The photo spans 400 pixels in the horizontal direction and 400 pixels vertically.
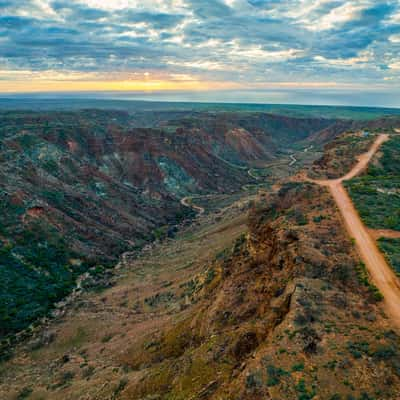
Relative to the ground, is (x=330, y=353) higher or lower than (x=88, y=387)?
higher

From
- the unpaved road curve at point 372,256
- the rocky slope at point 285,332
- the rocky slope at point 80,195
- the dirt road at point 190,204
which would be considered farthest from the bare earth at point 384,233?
the dirt road at point 190,204

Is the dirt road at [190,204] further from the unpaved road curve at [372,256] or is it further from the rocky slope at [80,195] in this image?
the unpaved road curve at [372,256]

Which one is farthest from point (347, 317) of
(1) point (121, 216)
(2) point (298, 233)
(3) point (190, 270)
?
(1) point (121, 216)

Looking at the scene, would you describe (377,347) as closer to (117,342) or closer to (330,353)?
(330,353)

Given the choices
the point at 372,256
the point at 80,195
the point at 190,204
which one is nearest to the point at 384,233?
the point at 372,256

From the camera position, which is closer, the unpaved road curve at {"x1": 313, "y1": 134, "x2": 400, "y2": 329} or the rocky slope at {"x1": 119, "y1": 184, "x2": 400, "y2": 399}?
the rocky slope at {"x1": 119, "y1": 184, "x2": 400, "y2": 399}

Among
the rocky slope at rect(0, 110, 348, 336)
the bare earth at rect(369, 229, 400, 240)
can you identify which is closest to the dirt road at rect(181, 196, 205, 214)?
the rocky slope at rect(0, 110, 348, 336)

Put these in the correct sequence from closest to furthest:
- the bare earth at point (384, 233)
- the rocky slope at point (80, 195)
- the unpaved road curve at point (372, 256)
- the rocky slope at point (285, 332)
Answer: the rocky slope at point (285, 332), the unpaved road curve at point (372, 256), the bare earth at point (384, 233), the rocky slope at point (80, 195)

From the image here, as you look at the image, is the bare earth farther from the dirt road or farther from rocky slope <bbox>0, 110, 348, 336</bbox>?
the dirt road

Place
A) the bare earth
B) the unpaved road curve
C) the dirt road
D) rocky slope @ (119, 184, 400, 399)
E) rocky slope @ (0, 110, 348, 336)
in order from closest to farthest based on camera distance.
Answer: rocky slope @ (119, 184, 400, 399)
the unpaved road curve
the bare earth
rocky slope @ (0, 110, 348, 336)
the dirt road
